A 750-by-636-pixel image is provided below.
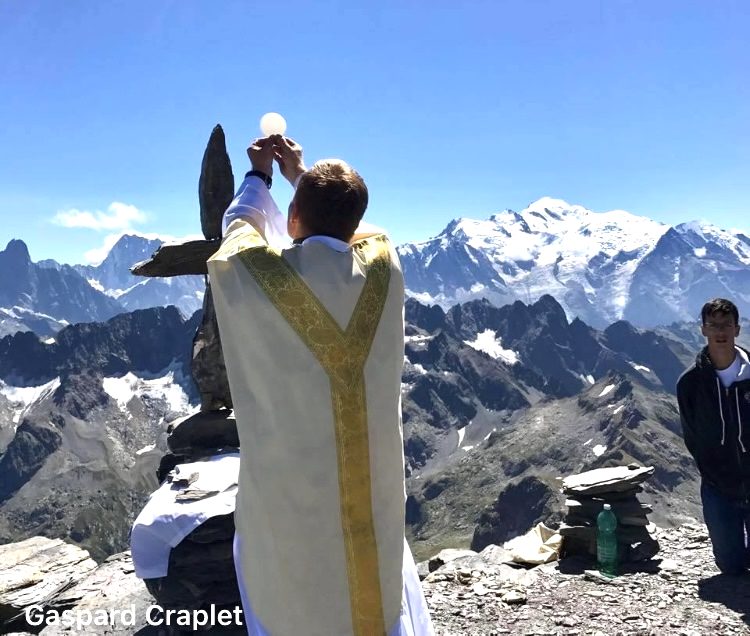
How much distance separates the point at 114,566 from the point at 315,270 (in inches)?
369

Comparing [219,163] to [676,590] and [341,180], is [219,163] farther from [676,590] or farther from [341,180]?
[676,590]

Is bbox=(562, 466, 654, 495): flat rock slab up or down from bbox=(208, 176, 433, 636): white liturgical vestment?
Answer: down

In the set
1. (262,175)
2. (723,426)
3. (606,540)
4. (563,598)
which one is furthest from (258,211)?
(606,540)

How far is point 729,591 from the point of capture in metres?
8.78

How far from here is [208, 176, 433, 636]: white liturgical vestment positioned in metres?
3.92

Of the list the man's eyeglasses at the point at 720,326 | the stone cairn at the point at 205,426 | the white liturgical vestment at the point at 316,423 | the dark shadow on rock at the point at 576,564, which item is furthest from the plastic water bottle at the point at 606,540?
the white liturgical vestment at the point at 316,423

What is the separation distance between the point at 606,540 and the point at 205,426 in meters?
6.46

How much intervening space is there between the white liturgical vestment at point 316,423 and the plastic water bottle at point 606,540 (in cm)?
695

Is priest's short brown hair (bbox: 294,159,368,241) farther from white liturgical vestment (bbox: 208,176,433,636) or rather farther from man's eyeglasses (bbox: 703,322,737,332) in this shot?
man's eyeglasses (bbox: 703,322,737,332)

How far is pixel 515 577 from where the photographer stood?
10.0 meters

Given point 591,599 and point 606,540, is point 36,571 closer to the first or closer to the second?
point 591,599

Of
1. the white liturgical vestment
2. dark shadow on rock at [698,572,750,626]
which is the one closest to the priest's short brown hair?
the white liturgical vestment

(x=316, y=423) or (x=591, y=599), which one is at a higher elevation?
(x=316, y=423)

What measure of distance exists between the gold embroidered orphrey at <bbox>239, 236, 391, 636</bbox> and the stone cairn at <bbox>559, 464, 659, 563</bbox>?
24.4 ft
